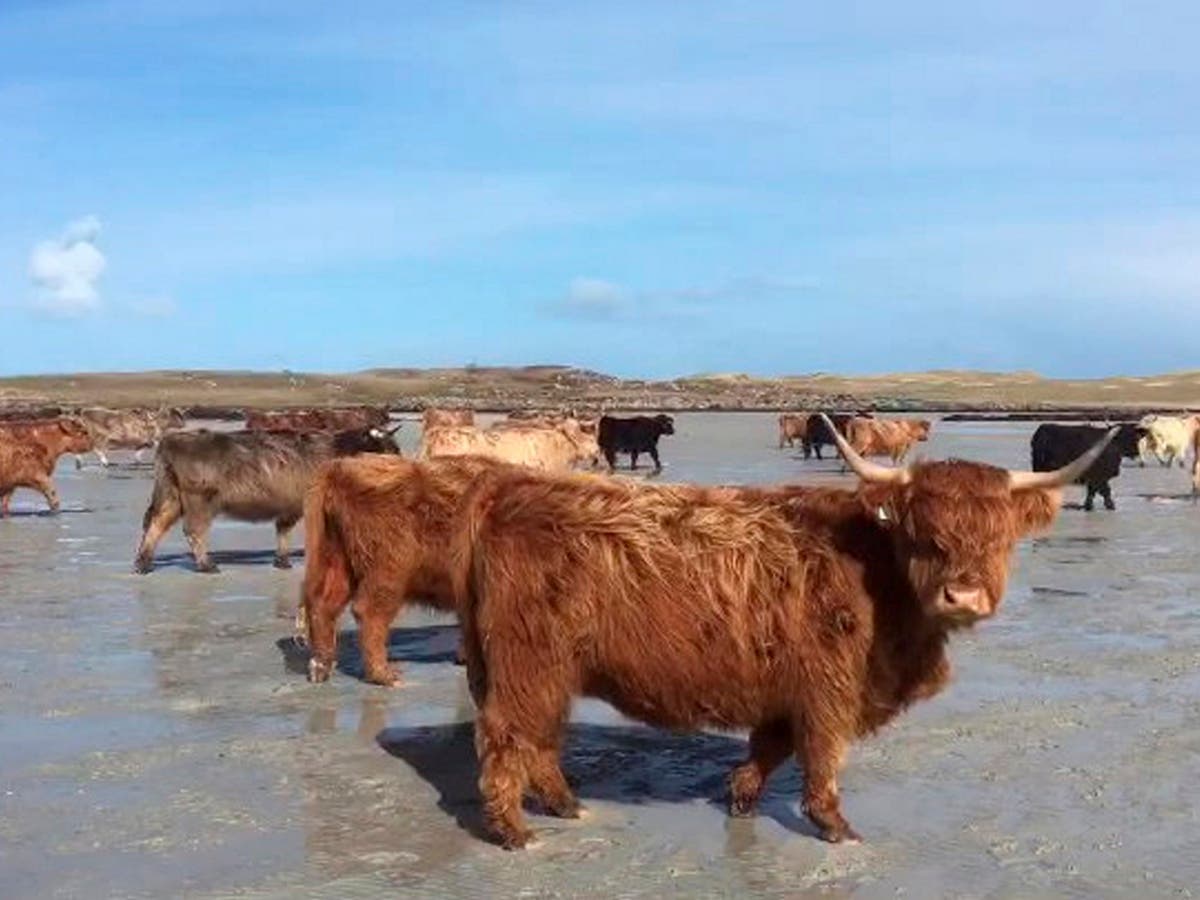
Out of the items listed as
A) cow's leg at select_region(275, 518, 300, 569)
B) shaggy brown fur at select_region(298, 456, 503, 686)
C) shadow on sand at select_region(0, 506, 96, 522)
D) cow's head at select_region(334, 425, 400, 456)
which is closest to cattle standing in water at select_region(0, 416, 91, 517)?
shadow on sand at select_region(0, 506, 96, 522)

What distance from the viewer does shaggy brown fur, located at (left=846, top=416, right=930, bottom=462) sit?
3180cm

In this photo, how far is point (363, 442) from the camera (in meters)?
14.6

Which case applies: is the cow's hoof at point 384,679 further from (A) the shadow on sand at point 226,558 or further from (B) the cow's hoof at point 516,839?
(A) the shadow on sand at point 226,558

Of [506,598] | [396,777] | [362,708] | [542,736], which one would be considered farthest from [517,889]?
[362,708]

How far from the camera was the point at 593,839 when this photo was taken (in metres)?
5.61

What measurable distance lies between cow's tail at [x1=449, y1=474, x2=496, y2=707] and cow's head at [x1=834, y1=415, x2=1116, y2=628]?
1514 millimetres

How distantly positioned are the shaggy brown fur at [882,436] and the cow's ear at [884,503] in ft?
85.7

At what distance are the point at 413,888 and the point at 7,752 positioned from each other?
9.13 feet

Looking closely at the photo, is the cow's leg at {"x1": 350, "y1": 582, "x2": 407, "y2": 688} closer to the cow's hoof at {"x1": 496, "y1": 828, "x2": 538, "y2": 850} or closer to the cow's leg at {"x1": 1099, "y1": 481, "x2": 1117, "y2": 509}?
the cow's hoof at {"x1": 496, "y1": 828, "x2": 538, "y2": 850}

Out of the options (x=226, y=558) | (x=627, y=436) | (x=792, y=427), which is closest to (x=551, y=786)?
(x=226, y=558)

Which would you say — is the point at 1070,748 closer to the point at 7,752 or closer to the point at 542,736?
the point at 542,736

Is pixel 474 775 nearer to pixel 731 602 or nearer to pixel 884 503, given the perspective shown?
pixel 731 602

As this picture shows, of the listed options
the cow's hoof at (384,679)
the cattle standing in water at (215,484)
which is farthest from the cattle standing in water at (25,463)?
the cow's hoof at (384,679)

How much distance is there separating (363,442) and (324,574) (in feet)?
20.3
